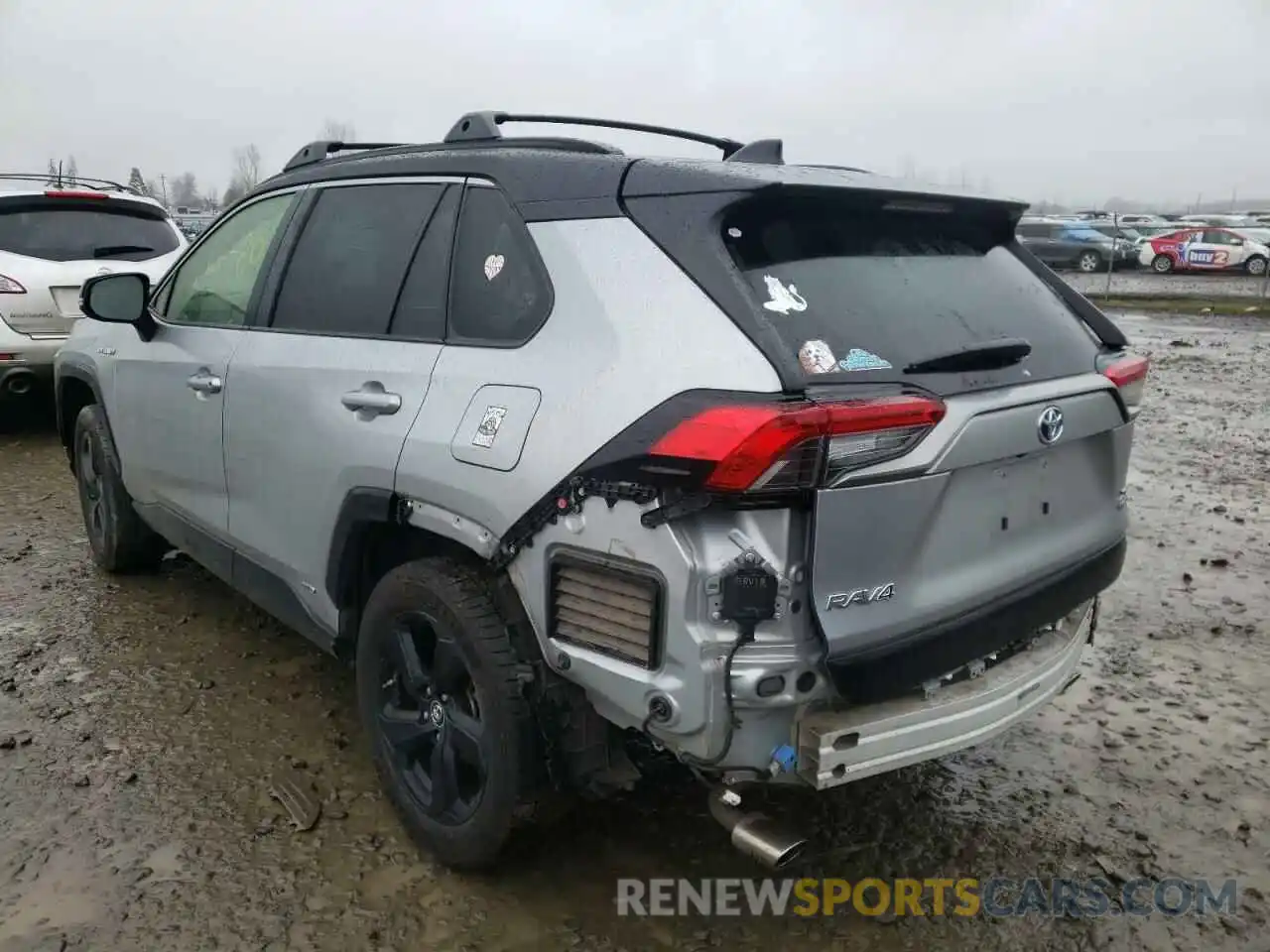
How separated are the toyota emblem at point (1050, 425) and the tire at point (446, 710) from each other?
1.37 metres

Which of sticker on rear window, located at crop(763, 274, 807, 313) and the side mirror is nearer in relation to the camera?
sticker on rear window, located at crop(763, 274, 807, 313)

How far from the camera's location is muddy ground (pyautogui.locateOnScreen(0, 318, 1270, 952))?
100 inches

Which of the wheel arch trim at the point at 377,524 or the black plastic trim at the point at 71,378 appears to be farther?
the black plastic trim at the point at 71,378

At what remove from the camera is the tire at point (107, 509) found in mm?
4586

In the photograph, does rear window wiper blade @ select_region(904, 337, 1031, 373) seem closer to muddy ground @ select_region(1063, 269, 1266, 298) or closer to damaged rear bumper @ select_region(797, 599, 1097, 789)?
damaged rear bumper @ select_region(797, 599, 1097, 789)

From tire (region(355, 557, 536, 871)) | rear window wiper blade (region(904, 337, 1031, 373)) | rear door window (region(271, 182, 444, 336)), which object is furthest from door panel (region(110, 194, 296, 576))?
rear window wiper blade (region(904, 337, 1031, 373))

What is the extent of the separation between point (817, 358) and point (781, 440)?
11.2 inches

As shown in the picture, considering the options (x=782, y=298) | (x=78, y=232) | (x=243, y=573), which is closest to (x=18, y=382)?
(x=78, y=232)

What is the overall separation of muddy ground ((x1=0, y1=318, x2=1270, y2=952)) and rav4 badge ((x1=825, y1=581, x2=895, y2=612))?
959 millimetres

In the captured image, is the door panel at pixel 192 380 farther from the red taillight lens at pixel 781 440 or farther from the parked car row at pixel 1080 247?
the parked car row at pixel 1080 247

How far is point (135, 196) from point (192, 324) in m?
5.29

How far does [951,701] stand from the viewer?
2281 mm

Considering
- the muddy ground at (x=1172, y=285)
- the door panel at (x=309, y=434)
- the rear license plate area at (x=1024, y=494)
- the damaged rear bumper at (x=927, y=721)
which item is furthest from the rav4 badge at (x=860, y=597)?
the muddy ground at (x=1172, y=285)

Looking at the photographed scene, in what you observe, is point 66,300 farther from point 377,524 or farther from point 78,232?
point 377,524
